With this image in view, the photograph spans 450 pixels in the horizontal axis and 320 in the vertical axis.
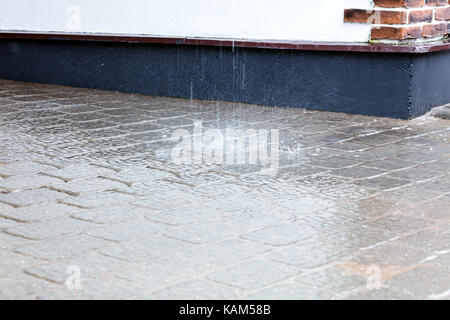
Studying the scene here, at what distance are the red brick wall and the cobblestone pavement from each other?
0.78 m

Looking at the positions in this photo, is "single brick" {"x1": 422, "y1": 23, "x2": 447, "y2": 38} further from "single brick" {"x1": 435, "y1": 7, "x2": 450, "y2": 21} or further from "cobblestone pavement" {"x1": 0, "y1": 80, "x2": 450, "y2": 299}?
"cobblestone pavement" {"x1": 0, "y1": 80, "x2": 450, "y2": 299}

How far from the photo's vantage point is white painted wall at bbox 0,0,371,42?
6.86m

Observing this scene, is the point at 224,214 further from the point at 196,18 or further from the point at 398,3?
the point at 196,18

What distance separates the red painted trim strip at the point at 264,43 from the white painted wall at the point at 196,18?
3.6 inches

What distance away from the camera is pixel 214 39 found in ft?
24.6

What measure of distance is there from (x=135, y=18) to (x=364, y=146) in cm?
351

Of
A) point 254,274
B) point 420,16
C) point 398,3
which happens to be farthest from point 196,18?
point 254,274

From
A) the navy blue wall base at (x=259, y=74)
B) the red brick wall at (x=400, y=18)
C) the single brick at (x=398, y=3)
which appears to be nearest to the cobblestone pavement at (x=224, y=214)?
the navy blue wall base at (x=259, y=74)

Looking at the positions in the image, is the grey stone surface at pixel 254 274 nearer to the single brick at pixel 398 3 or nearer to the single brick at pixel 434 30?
the single brick at pixel 398 3

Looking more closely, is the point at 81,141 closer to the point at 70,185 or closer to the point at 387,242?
the point at 70,185

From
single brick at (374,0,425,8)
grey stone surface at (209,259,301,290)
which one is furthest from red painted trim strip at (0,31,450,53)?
grey stone surface at (209,259,301,290)

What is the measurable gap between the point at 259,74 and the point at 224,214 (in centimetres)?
362

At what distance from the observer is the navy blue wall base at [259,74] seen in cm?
662

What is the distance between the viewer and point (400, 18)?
253 inches
